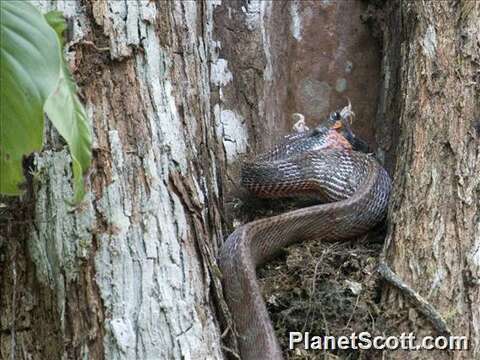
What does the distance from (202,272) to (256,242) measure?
669 millimetres

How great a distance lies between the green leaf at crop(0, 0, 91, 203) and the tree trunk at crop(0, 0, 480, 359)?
2.38 ft

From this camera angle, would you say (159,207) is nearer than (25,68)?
No

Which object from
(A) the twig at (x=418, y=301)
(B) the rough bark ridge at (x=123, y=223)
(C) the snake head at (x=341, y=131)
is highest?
(C) the snake head at (x=341, y=131)

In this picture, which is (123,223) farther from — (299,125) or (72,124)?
(299,125)

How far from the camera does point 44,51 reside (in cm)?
237

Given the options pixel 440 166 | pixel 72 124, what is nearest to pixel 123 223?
pixel 72 124

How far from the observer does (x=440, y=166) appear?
3.84m

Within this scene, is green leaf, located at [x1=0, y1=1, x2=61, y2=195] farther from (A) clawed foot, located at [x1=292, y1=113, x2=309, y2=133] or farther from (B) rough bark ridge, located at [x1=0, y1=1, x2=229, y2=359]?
(A) clawed foot, located at [x1=292, y1=113, x2=309, y2=133]

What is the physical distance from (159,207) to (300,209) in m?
1.12

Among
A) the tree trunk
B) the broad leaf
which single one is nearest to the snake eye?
the tree trunk

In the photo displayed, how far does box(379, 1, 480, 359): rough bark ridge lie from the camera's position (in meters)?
3.47

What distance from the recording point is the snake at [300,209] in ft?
11.7

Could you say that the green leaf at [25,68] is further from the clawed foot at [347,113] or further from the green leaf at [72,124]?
the clawed foot at [347,113]

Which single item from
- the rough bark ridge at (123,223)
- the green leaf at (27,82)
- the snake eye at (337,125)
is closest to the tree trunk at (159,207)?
the rough bark ridge at (123,223)
